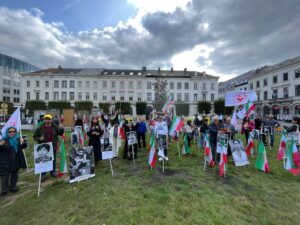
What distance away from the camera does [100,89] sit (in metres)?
55.7

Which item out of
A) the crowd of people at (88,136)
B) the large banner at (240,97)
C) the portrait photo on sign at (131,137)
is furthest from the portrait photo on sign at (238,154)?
the portrait photo on sign at (131,137)

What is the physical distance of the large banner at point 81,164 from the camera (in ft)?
18.0

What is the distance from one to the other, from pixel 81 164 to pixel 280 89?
5342 cm

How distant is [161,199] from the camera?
440cm

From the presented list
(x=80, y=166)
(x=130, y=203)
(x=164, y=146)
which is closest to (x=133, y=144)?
(x=164, y=146)

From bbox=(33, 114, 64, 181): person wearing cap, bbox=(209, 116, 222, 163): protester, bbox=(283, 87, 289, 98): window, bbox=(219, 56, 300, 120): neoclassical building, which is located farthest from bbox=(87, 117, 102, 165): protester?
bbox=(283, 87, 289, 98): window

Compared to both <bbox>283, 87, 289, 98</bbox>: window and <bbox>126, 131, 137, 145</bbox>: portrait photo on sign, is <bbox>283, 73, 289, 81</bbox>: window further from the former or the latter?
<bbox>126, 131, 137, 145</bbox>: portrait photo on sign

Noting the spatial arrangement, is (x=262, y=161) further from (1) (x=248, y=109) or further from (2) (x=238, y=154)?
(1) (x=248, y=109)

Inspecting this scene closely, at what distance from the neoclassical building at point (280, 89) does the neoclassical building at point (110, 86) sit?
12.7 meters

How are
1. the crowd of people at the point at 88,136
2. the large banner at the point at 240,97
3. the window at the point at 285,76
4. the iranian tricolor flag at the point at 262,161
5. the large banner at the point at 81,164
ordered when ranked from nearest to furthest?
the crowd of people at the point at 88,136 → the large banner at the point at 81,164 → the iranian tricolor flag at the point at 262,161 → the large banner at the point at 240,97 → the window at the point at 285,76

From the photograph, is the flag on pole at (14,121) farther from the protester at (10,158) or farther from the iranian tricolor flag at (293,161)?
the iranian tricolor flag at (293,161)

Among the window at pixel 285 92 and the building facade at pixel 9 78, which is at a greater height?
the building facade at pixel 9 78

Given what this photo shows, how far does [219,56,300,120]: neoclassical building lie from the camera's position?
41.0m

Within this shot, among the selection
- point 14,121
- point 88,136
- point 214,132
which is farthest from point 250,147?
point 14,121
